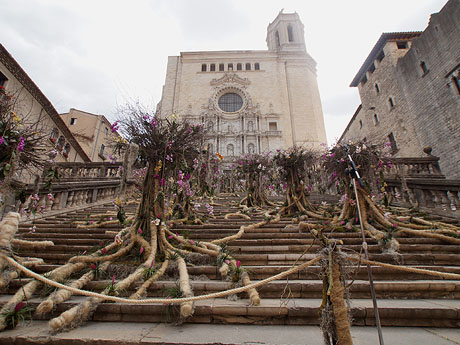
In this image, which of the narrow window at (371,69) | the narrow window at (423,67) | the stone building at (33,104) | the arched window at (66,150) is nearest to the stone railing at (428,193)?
the narrow window at (423,67)

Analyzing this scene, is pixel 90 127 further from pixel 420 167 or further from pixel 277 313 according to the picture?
pixel 420 167

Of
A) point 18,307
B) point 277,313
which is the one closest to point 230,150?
point 277,313

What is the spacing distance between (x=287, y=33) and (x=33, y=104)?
40195 millimetres

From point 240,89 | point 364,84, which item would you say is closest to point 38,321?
point 364,84

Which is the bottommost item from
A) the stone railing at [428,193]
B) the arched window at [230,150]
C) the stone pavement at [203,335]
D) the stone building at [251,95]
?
the stone pavement at [203,335]

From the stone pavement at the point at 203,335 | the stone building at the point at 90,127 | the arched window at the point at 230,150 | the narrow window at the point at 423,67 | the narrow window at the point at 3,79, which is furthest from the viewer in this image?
the arched window at the point at 230,150

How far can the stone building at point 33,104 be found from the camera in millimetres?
11742

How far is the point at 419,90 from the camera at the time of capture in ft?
46.5

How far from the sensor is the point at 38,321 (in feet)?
7.27

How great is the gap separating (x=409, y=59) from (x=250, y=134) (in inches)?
730

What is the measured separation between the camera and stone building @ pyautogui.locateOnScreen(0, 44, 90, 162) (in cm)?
1174

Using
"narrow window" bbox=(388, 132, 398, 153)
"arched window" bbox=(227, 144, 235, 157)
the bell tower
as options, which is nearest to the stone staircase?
"narrow window" bbox=(388, 132, 398, 153)

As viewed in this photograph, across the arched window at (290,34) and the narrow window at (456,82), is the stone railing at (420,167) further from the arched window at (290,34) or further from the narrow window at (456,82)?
the arched window at (290,34)

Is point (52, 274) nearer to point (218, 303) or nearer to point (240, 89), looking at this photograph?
point (218, 303)
